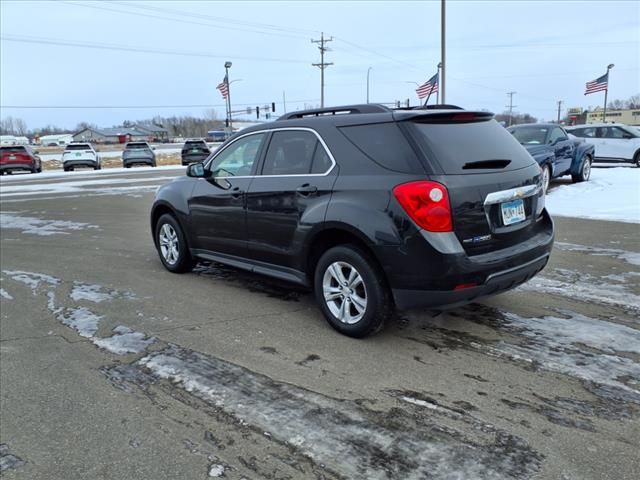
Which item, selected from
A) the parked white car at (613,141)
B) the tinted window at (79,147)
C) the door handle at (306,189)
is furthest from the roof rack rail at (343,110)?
the tinted window at (79,147)

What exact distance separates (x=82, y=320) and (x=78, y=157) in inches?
1125

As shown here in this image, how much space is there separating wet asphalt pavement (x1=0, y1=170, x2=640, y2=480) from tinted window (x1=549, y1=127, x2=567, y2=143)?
7.81 m

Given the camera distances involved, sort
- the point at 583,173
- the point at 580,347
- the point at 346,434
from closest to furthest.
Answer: the point at 346,434 < the point at 580,347 < the point at 583,173

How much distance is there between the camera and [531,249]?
4082 mm

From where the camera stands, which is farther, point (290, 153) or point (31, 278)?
point (31, 278)

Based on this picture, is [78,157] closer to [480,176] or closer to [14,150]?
[14,150]

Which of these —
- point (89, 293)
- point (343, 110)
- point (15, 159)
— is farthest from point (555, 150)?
point (15, 159)

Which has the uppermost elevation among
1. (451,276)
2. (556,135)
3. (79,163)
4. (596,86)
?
(596,86)

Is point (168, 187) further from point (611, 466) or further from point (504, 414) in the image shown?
point (611, 466)

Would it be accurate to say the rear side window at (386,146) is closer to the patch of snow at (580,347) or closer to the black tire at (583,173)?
the patch of snow at (580,347)

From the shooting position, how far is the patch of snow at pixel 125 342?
412 centimetres

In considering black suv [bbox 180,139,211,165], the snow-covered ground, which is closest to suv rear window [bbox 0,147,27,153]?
black suv [bbox 180,139,211,165]

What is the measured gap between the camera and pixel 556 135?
13.1m

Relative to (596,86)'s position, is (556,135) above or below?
below
